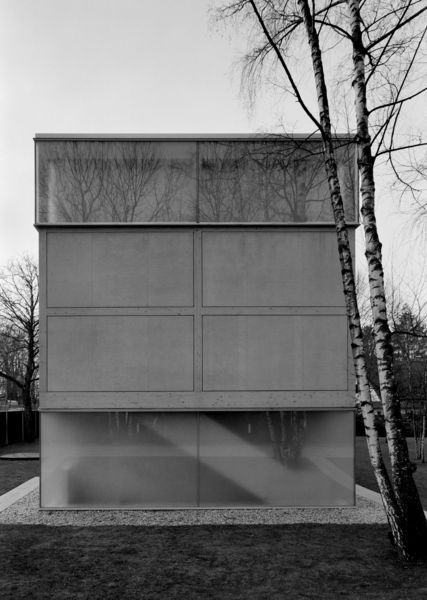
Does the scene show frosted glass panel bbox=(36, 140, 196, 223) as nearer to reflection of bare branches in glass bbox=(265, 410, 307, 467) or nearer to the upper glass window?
the upper glass window

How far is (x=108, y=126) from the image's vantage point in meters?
11.2

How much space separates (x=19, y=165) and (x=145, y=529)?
1206 cm

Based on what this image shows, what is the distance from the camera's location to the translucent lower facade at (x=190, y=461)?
978cm

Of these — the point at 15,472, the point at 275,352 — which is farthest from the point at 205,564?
the point at 15,472

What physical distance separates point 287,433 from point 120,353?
339cm

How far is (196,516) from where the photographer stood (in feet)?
30.7

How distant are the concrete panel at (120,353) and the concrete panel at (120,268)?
383mm

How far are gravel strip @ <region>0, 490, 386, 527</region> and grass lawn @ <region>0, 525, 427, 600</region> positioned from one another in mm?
390

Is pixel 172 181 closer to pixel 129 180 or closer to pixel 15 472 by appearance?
pixel 129 180

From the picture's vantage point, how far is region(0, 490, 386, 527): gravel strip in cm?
897

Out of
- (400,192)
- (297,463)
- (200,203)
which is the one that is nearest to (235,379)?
(297,463)

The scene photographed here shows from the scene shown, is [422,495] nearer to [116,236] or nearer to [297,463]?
[297,463]

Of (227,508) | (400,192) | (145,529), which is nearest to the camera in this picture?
(400,192)

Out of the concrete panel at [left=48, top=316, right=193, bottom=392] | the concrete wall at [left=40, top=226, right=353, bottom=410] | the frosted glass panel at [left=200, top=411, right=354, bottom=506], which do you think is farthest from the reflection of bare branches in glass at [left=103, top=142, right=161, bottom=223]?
the frosted glass panel at [left=200, top=411, right=354, bottom=506]
